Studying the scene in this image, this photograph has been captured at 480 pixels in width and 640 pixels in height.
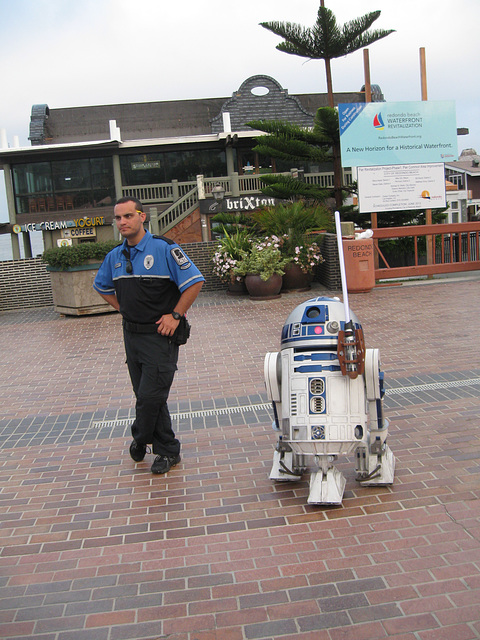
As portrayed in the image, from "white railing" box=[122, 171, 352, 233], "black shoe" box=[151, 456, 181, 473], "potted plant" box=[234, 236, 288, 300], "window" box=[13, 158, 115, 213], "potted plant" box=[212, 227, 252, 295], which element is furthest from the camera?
"window" box=[13, 158, 115, 213]

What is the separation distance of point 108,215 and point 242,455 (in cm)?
2400

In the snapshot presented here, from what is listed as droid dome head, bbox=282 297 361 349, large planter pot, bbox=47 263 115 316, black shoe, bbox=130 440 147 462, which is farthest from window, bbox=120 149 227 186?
droid dome head, bbox=282 297 361 349

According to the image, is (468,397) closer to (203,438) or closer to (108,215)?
(203,438)

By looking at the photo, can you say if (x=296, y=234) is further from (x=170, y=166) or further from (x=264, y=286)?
(x=170, y=166)

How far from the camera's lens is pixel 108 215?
27.4 metres

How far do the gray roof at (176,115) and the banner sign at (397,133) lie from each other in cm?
1408

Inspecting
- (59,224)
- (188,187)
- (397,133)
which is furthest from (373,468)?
(59,224)

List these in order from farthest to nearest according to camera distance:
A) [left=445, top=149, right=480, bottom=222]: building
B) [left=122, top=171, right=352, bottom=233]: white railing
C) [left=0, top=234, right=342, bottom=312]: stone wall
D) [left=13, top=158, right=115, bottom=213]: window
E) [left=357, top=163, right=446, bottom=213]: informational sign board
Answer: [left=445, top=149, right=480, bottom=222]: building < [left=13, top=158, right=115, bottom=213]: window < [left=122, top=171, right=352, bottom=233]: white railing < [left=0, top=234, right=342, bottom=312]: stone wall < [left=357, top=163, right=446, bottom=213]: informational sign board

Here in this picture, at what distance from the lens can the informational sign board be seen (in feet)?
45.8

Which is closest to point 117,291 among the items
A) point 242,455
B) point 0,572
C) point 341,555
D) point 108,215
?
point 242,455

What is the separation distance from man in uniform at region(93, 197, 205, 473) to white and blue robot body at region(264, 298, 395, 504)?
738mm

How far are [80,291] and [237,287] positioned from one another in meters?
3.38

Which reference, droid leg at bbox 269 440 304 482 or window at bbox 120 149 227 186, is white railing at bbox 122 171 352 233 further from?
droid leg at bbox 269 440 304 482

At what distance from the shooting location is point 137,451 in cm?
461
